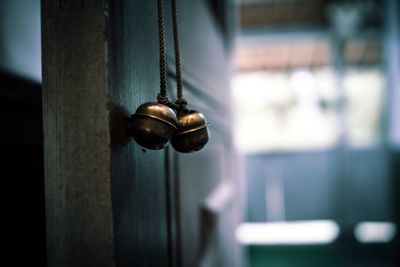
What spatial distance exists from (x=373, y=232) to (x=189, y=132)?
4503mm

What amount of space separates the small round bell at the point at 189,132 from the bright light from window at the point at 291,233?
3.69m

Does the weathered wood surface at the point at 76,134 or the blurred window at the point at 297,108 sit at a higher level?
the blurred window at the point at 297,108

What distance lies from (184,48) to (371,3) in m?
4.10

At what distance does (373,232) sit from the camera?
446 centimetres

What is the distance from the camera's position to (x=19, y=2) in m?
1.01

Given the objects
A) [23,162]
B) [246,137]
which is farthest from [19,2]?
[246,137]

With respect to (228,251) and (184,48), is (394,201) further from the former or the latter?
(184,48)

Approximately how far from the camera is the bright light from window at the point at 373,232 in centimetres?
432

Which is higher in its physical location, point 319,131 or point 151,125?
point 319,131

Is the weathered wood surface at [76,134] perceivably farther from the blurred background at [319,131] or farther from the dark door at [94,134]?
the blurred background at [319,131]

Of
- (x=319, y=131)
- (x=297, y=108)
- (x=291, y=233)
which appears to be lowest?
(x=291, y=233)

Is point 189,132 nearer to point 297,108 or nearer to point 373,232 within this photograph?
point 373,232

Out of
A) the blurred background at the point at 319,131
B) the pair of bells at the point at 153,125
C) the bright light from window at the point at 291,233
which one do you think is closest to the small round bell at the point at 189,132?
the pair of bells at the point at 153,125

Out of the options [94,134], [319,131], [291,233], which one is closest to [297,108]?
[319,131]
